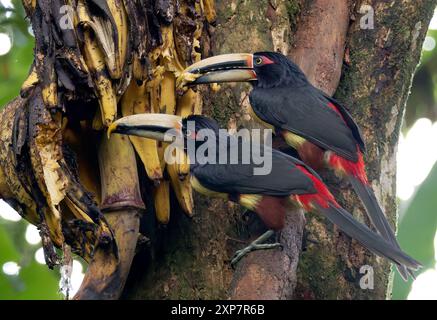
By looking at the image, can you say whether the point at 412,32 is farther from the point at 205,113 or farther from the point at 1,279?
the point at 1,279

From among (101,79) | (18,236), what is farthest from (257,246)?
(18,236)

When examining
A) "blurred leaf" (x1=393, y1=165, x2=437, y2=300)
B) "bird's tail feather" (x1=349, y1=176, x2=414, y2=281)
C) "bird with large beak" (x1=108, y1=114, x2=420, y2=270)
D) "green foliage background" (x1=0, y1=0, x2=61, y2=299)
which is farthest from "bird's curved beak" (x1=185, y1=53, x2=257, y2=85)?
"green foliage background" (x1=0, y1=0, x2=61, y2=299)

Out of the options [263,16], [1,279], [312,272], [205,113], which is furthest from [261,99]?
[1,279]

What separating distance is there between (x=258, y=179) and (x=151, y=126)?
53 cm

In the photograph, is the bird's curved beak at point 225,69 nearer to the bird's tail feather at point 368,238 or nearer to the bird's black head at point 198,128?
the bird's black head at point 198,128

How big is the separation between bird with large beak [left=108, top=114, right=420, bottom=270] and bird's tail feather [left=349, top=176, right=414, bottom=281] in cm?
26

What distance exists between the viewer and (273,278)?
10.9 ft

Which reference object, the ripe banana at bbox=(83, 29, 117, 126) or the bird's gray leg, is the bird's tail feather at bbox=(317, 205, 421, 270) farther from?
the ripe banana at bbox=(83, 29, 117, 126)

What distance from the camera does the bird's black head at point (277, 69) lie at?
450cm

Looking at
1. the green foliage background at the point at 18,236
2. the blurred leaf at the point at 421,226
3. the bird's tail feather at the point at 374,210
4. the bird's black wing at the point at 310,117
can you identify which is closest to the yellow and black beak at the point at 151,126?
the bird's black wing at the point at 310,117

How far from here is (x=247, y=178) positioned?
3.96 metres

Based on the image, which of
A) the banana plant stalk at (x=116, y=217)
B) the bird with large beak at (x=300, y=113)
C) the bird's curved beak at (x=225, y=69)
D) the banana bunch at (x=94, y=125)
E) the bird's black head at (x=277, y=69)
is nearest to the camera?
the banana plant stalk at (x=116, y=217)

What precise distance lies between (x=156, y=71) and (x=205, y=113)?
1.35 feet

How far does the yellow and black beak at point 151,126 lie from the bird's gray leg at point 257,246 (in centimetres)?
62
